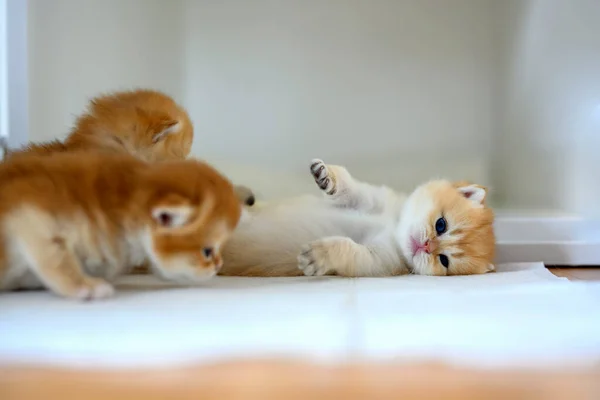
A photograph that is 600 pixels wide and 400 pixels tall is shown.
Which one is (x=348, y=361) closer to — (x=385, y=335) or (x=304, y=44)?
(x=385, y=335)

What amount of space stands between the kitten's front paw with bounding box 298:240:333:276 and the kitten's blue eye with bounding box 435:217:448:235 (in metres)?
0.32

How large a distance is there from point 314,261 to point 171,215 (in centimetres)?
47

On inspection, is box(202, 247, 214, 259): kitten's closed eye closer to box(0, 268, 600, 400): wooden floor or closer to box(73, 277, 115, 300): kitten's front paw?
box(73, 277, 115, 300): kitten's front paw

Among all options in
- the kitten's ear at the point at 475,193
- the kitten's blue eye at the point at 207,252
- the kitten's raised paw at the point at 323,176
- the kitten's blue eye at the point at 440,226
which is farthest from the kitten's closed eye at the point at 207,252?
the kitten's ear at the point at 475,193

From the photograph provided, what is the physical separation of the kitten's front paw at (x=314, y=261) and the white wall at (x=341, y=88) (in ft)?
2.66

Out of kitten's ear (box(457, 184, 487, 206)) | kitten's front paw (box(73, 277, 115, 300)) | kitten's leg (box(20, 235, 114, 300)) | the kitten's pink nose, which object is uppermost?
kitten's ear (box(457, 184, 487, 206))

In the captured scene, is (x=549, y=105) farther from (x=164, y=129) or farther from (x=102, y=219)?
(x=102, y=219)

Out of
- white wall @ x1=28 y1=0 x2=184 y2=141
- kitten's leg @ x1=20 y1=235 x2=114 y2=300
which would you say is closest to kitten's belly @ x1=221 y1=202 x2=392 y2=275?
kitten's leg @ x1=20 y1=235 x2=114 y2=300

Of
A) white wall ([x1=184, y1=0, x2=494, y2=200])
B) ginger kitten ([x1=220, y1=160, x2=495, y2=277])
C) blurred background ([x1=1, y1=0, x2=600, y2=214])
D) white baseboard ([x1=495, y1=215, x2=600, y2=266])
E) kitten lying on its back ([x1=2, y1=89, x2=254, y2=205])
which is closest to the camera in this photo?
kitten lying on its back ([x1=2, y1=89, x2=254, y2=205])

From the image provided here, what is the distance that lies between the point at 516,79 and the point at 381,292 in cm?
131

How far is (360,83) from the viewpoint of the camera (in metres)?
2.04

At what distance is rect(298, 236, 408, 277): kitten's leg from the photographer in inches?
47.1

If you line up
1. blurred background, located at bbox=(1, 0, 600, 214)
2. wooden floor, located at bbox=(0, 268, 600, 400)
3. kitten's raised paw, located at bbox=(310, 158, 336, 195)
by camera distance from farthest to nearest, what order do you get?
blurred background, located at bbox=(1, 0, 600, 214) → kitten's raised paw, located at bbox=(310, 158, 336, 195) → wooden floor, located at bbox=(0, 268, 600, 400)

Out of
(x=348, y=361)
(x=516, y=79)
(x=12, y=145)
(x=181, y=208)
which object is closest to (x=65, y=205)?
(x=181, y=208)
